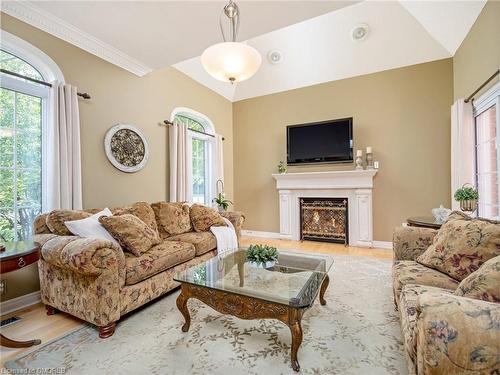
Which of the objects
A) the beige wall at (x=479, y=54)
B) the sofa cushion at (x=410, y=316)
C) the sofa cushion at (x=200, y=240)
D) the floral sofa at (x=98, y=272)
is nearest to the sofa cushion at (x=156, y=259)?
the floral sofa at (x=98, y=272)

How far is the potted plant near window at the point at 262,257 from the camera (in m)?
2.25

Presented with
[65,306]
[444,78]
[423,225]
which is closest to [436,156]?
[444,78]

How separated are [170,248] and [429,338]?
221 cm

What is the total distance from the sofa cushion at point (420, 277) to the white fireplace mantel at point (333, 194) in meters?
2.55

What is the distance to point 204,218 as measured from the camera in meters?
3.44

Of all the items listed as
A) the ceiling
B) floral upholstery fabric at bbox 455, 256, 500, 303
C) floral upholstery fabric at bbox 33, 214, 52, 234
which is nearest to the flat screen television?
the ceiling

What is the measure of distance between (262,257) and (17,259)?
1.78 m

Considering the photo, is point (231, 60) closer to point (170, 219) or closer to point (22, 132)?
point (170, 219)

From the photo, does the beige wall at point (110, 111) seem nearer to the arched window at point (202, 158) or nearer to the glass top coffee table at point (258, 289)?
the arched window at point (202, 158)

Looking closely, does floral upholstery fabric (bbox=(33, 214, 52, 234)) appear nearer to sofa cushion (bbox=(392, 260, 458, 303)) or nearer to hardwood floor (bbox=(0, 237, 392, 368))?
hardwood floor (bbox=(0, 237, 392, 368))

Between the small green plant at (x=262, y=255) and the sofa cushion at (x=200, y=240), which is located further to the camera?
the sofa cushion at (x=200, y=240)

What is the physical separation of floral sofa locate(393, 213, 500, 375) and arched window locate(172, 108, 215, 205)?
382cm

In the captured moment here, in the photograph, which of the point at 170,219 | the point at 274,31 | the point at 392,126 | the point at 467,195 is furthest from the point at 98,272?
the point at 392,126

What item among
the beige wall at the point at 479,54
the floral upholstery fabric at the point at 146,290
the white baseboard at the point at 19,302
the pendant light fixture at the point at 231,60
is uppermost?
the beige wall at the point at 479,54
